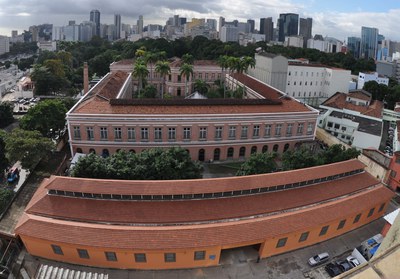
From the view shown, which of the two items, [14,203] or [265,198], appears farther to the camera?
[14,203]

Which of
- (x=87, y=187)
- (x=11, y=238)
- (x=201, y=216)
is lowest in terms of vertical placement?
(x=11, y=238)

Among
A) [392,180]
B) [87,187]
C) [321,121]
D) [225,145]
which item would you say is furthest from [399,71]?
[87,187]

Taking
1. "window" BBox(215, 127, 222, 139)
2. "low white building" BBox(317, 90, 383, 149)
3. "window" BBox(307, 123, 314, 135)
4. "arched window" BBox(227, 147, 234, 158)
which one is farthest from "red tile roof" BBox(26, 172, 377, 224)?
"low white building" BBox(317, 90, 383, 149)

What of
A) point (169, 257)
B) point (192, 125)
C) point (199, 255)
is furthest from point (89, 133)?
point (199, 255)

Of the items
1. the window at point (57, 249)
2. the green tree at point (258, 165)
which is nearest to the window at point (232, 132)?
the green tree at point (258, 165)

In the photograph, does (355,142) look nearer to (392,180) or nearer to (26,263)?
(392,180)
